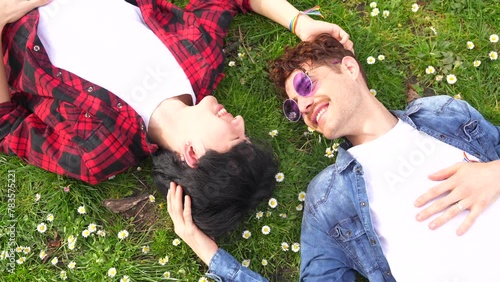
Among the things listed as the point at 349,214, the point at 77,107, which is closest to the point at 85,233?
the point at 77,107

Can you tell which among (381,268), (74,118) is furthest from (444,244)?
(74,118)

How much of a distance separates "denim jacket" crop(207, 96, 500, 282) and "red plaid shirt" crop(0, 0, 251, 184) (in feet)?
4.05

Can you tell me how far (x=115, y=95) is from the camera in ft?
12.9

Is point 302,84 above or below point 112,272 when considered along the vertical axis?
above

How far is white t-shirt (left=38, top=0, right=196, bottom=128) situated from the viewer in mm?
3967

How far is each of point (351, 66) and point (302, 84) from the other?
0.47 meters

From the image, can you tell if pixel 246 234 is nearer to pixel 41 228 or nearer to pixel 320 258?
pixel 320 258

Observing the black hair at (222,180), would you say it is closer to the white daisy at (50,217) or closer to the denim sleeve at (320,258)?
the denim sleeve at (320,258)

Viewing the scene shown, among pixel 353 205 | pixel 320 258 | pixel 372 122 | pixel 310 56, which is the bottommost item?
pixel 320 258

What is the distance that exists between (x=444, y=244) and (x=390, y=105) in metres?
1.49

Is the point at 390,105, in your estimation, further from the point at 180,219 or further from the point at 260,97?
the point at 180,219

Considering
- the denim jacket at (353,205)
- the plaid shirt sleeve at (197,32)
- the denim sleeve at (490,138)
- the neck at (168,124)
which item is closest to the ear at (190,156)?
the neck at (168,124)

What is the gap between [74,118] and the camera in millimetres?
3902

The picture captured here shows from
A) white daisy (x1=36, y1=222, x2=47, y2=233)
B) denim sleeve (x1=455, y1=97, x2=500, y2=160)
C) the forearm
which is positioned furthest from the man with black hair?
denim sleeve (x1=455, y1=97, x2=500, y2=160)
